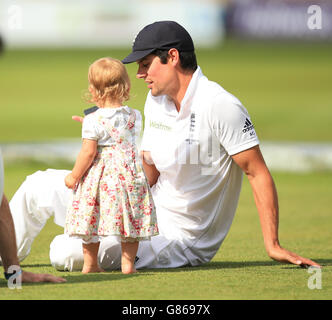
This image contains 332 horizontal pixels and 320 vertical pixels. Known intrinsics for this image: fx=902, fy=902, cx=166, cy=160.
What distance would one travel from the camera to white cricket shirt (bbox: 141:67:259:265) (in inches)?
199

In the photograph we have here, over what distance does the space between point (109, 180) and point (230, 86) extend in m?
17.8

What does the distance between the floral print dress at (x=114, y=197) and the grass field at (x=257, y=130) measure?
0.83ft

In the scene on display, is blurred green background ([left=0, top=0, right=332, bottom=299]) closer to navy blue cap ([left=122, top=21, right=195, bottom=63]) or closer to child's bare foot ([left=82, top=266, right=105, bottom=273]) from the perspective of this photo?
child's bare foot ([left=82, top=266, right=105, bottom=273])

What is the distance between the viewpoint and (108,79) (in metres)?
4.79

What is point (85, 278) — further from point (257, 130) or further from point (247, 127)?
point (257, 130)

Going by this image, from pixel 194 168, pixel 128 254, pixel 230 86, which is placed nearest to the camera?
pixel 128 254

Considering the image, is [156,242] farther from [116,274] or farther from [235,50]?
[235,50]

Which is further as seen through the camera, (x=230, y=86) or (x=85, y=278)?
(x=230, y=86)

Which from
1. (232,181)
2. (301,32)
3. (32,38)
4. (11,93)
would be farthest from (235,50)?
(232,181)

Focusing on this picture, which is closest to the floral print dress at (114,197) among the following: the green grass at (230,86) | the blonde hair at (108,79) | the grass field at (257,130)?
the blonde hair at (108,79)

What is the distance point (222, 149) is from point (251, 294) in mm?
1034

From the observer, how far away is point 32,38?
38188 mm

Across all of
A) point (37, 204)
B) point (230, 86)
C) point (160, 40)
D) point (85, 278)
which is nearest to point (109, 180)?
point (85, 278)

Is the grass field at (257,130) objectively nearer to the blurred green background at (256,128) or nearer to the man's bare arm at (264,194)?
the blurred green background at (256,128)
